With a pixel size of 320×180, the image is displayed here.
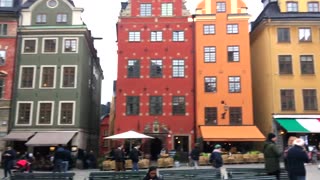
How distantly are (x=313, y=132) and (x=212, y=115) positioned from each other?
8132 millimetres

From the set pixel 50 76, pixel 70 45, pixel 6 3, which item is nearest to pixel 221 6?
pixel 70 45

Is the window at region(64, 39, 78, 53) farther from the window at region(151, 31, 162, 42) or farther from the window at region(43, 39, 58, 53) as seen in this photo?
the window at region(151, 31, 162, 42)

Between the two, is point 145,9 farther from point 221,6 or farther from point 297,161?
point 297,161

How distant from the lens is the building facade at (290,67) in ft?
109

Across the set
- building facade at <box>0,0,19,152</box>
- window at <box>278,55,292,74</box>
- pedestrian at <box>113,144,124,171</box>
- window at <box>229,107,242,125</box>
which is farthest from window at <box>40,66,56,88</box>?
window at <box>278,55,292,74</box>

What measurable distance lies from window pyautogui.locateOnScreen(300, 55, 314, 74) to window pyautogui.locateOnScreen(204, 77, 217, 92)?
7601mm

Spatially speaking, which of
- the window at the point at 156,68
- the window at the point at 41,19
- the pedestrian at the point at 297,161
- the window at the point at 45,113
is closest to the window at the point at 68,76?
the window at the point at 45,113

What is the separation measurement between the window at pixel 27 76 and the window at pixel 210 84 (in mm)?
14774

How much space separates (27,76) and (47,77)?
1.72 m

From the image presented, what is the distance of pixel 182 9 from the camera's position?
35719mm

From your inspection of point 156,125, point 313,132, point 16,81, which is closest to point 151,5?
point 156,125

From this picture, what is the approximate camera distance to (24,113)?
32.9 metres

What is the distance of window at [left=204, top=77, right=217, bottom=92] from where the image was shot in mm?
34375

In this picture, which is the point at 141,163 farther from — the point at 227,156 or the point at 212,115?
the point at 212,115
